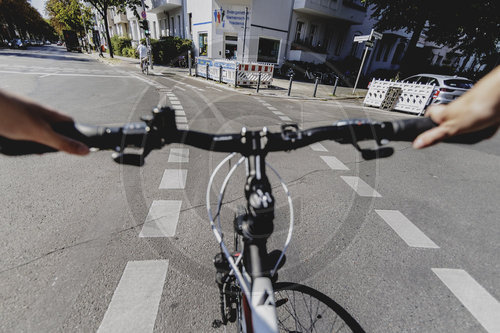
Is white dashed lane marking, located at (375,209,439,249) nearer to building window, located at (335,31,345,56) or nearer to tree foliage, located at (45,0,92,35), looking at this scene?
building window, located at (335,31,345,56)

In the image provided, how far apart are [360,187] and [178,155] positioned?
345cm

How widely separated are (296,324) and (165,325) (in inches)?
41.5

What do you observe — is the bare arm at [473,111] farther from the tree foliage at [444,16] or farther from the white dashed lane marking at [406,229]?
the tree foliage at [444,16]

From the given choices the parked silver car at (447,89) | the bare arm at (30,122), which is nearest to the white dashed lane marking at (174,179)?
the bare arm at (30,122)

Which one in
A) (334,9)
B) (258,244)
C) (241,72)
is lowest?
(241,72)

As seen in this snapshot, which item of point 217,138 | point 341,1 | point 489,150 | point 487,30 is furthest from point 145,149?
point 341,1

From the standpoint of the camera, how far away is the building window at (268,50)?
802 inches

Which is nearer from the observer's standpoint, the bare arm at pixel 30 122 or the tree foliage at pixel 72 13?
the bare arm at pixel 30 122

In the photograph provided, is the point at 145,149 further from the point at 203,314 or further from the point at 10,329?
the point at 10,329

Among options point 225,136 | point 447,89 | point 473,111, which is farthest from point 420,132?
point 447,89

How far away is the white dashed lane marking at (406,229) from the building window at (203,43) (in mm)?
20987

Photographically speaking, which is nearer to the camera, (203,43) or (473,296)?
(473,296)

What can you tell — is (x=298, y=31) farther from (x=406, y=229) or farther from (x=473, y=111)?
(x=473, y=111)

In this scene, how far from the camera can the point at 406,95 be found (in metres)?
10.3
